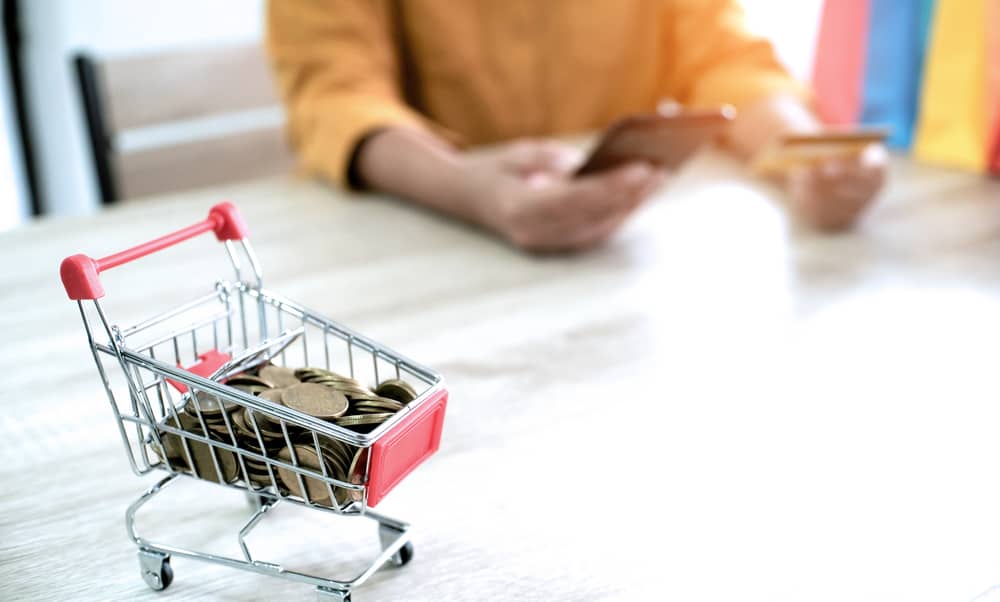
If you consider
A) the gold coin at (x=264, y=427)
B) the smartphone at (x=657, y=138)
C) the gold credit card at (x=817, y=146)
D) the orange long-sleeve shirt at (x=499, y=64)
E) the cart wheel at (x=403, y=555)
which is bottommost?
the cart wheel at (x=403, y=555)

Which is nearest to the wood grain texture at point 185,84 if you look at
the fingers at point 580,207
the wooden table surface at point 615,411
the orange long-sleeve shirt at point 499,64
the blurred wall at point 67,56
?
the orange long-sleeve shirt at point 499,64

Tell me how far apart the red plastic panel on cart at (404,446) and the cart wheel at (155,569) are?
0.50 ft

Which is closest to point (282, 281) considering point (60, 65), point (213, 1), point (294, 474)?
point (294, 474)

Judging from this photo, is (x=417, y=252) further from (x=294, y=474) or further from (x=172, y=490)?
(x=294, y=474)

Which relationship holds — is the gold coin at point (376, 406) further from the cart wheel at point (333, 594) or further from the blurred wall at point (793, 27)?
the blurred wall at point (793, 27)

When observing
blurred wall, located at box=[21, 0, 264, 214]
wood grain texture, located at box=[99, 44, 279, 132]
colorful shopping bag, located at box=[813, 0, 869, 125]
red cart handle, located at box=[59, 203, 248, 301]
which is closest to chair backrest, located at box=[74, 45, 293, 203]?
wood grain texture, located at box=[99, 44, 279, 132]

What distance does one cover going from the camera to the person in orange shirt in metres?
1.15

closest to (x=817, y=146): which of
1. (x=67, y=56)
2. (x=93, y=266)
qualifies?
(x=93, y=266)

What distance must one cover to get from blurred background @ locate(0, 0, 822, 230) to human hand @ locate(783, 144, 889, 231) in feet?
1.81

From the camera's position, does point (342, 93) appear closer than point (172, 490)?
No

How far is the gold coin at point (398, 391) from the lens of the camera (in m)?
0.54

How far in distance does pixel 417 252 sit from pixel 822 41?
0.90 metres

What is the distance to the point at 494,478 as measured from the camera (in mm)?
677

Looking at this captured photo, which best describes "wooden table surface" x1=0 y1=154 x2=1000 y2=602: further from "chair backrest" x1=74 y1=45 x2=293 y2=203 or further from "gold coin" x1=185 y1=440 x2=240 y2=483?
"chair backrest" x1=74 y1=45 x2=293 y2=203
